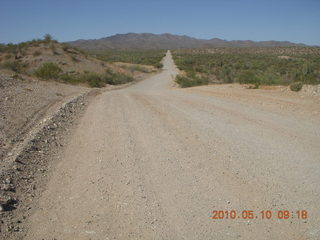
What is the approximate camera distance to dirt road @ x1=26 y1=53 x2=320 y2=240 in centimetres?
367

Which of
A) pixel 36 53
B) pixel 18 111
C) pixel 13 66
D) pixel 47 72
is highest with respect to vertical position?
pixel 36 53

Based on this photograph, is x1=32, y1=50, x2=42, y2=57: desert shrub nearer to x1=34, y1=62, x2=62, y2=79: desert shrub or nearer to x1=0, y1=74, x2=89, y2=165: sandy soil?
x1=34, y1=62, x2=62, y2=79: desert shrub

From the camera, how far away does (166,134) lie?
775cm

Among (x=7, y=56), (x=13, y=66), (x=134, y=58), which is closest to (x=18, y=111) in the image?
(x=13, y=66)

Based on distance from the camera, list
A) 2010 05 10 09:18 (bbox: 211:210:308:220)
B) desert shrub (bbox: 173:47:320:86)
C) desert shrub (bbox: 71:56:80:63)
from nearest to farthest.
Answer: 2010 05 10 09:18 (bbox: 211:210:308:220)
desert shrub (bbox: 173:47:320:86)
desert shrub (bbox: 71:56:80:63)

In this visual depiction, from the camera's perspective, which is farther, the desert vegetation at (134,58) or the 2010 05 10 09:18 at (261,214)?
the desert vegetation at (134,58)

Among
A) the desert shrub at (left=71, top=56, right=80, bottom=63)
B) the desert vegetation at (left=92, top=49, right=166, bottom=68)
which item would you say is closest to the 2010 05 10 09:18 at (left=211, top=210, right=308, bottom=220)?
the desert shrub at (left=71, top=56, right=80, bottom=63)

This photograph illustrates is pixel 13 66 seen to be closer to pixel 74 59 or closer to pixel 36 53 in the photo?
pixel 36 53

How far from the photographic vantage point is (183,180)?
4938 mm

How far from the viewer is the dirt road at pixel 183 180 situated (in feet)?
12.1

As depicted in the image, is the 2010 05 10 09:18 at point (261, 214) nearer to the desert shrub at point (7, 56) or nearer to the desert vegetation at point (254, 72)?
the desert vegetation at point (254, 72)

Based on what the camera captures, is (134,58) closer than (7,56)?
No

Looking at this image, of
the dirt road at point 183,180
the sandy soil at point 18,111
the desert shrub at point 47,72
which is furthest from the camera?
the desert shrub at point 47,72

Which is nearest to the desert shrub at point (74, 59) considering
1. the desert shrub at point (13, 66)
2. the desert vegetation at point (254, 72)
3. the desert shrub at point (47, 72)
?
the desert shrub at point (13, 66)
